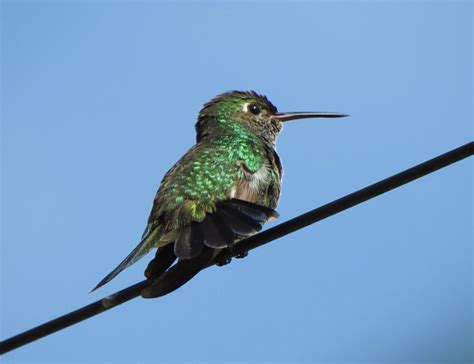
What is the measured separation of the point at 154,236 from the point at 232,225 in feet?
1.97

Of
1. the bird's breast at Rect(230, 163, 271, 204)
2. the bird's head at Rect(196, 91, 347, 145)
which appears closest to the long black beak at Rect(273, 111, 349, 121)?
the bird's head at Rect(196, 91, 347, 145)

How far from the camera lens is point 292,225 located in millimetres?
3533

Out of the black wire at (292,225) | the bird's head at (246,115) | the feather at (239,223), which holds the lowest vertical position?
the black wire at (292,225)

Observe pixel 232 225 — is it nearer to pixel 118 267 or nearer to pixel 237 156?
pixel 118 267

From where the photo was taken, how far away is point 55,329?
11.6 feet

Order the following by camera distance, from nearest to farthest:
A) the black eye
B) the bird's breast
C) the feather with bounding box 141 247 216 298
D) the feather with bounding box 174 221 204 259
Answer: the feather with bounding box 141 247 216 298, the feather with bounding box 174 221 204 259, the bird's breast, the black eye

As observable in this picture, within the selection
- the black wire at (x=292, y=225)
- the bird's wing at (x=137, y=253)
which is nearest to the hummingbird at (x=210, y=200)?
the bird's wing at (x=137, y=253)

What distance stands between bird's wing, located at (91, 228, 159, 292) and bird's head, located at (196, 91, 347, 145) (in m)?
1.76

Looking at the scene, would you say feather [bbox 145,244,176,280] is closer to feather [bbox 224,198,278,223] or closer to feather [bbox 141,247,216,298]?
feather [bbox 141,247,216,298]

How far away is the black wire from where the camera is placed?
10.4 feet

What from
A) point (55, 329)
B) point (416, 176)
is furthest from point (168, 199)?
point (416, 176)

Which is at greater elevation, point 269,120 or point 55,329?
point 269,120

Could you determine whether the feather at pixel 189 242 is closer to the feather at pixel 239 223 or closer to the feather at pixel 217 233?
the feather at pixel 217 233

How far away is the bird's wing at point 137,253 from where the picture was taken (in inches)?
181
